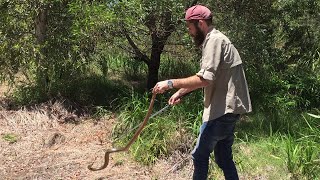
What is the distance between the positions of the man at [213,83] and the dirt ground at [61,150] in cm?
117

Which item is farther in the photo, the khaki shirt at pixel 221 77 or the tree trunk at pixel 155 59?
the tree trunk at pixel 155 59

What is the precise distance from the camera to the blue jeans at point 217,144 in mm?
3352

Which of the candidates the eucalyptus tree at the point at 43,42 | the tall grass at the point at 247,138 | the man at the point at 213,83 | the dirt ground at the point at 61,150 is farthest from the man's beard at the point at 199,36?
the eucalyptus tree at the point at 43,42

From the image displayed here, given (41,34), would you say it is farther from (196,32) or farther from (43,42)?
(196,32)

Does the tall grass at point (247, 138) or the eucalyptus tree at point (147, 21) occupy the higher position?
the eucalyptus tree at point (147, 21)

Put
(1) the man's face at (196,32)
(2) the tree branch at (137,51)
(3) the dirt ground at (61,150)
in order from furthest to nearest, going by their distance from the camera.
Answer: (2) the tree branch at (137,51)
(3) the dirt ground at (61,150)
(1) the man's face at (196,32)

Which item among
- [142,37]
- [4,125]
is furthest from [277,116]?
[4,125]

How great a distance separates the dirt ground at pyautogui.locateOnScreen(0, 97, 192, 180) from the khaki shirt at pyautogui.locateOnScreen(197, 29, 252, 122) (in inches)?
52.8

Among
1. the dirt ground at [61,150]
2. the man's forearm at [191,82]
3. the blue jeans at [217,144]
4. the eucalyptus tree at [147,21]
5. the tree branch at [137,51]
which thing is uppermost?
the eucalyptus tree at [147,21]

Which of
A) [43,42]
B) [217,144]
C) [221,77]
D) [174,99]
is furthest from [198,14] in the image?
[43,42]

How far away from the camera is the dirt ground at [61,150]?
15.1ft

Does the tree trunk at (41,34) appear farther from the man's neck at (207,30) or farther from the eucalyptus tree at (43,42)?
the man's neck at (207,30)

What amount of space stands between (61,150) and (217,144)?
227 cm

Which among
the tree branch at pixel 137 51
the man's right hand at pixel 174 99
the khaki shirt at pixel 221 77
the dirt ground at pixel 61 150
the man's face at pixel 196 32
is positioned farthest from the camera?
the tree branch at pixel 137 51
